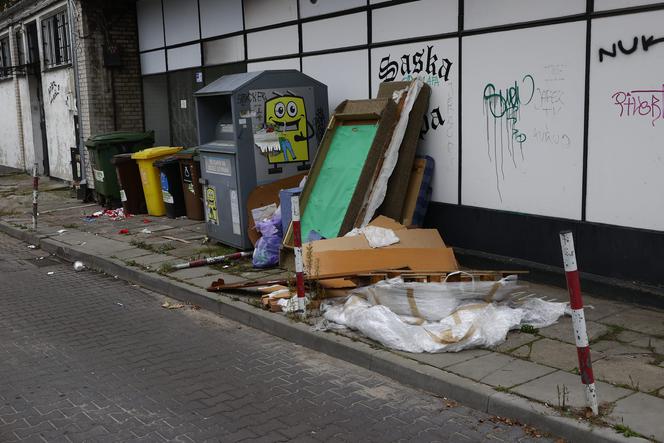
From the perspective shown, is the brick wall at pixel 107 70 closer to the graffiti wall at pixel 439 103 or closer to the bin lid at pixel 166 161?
the bin lid at pixel 166 161

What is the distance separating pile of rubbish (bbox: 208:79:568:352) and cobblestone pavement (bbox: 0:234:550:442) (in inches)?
22.2

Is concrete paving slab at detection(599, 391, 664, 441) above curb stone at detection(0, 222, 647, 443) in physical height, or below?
above

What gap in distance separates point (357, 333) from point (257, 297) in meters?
1.59

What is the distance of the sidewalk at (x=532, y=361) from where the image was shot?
4152mm

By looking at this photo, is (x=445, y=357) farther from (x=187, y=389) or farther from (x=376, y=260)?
(x=187, y=389)

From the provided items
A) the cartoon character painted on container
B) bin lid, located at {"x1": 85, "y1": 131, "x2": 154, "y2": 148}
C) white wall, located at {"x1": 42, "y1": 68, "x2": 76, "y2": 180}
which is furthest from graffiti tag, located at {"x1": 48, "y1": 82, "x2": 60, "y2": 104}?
the cartoon character painted on container

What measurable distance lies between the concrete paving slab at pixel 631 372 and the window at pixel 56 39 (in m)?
14.7

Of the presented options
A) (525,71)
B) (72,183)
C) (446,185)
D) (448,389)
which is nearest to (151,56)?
(72,183)

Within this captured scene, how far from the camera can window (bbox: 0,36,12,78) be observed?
2147 cm

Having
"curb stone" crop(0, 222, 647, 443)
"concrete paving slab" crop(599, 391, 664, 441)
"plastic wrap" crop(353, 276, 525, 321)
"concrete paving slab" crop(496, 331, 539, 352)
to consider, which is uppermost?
"plastic wrap" crop(353, 276, 525, 321)

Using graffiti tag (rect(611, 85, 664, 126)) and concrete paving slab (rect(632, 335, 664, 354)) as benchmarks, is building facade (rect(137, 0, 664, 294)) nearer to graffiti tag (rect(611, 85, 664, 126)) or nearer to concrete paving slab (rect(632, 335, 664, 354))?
graffiti tag (rect(611, 85, 664, 126))

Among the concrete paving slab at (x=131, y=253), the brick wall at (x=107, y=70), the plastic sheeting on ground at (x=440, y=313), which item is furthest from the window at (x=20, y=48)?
the plastic sheeting on ground at (x=440, y=313)

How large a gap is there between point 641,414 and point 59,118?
16.2 meters

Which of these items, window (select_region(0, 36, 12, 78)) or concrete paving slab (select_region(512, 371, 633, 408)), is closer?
concrete paving slab (select_region(512, 371, 633, 408))
